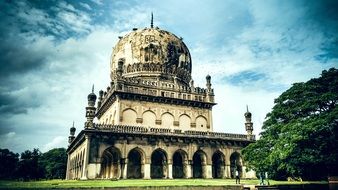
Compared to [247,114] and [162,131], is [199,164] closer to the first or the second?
[162,131]

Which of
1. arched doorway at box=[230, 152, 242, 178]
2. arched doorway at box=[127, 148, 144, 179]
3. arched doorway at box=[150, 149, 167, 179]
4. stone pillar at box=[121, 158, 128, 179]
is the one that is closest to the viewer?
stone pillar at box=[121, 158, 128, 179]

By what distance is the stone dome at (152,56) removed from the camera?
3191 centimetres

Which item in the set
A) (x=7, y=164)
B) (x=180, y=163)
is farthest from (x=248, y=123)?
(x=7, y=164)

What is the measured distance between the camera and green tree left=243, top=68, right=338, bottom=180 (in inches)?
686

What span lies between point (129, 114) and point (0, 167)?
17474 mm

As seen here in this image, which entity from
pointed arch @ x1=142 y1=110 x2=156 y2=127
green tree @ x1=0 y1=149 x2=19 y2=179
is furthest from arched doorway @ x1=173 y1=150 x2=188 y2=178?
green tree @ x1=0 y1=149 x2=19 y2=179

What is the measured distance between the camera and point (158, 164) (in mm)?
26359

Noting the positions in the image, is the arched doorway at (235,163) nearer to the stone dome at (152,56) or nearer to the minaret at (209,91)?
the minaret at (209,91)

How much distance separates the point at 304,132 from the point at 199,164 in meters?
13.0

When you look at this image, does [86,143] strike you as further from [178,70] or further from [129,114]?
[178,70]

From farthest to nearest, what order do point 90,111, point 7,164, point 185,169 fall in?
point 7,164
point 185,169
point 90,111

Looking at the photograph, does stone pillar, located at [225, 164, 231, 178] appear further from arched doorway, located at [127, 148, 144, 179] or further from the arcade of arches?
arched doorway, located at [127, 148, 144, 179]

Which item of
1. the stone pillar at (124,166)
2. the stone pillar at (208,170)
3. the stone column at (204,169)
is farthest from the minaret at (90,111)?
the stone pillar at (208,170)

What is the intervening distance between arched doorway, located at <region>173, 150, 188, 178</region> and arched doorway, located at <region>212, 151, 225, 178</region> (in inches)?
137
